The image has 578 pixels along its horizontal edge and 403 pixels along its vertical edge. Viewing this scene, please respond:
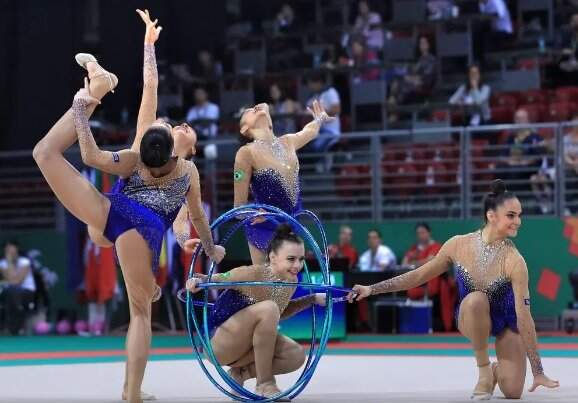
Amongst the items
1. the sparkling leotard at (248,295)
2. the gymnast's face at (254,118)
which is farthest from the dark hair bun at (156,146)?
the gymnast's face at (254,118)

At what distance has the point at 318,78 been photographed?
15469mm

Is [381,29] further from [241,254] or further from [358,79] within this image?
[241,254]

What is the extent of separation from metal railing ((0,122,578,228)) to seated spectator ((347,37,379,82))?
1281 mm

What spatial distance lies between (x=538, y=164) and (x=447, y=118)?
165 cm

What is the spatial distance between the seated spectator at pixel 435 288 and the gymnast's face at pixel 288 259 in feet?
21.3

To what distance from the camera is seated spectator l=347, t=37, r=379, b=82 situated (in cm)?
1515

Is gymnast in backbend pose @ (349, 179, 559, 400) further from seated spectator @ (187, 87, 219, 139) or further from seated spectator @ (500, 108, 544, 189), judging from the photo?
seated spectator @ (187, 87, 219, 139)

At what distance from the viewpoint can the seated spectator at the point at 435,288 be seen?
1195 cm

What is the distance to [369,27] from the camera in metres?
16.1

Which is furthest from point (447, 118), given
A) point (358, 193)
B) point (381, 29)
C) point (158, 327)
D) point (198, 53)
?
point (198, 53)

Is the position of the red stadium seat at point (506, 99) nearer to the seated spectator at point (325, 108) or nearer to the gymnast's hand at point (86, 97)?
the seated spectator at point (325, 108)

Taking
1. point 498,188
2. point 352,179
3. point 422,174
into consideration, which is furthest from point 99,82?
point 352,179

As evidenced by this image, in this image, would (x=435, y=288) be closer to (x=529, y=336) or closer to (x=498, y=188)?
(x=498, y=188)

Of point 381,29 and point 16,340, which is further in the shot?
point 381,29
